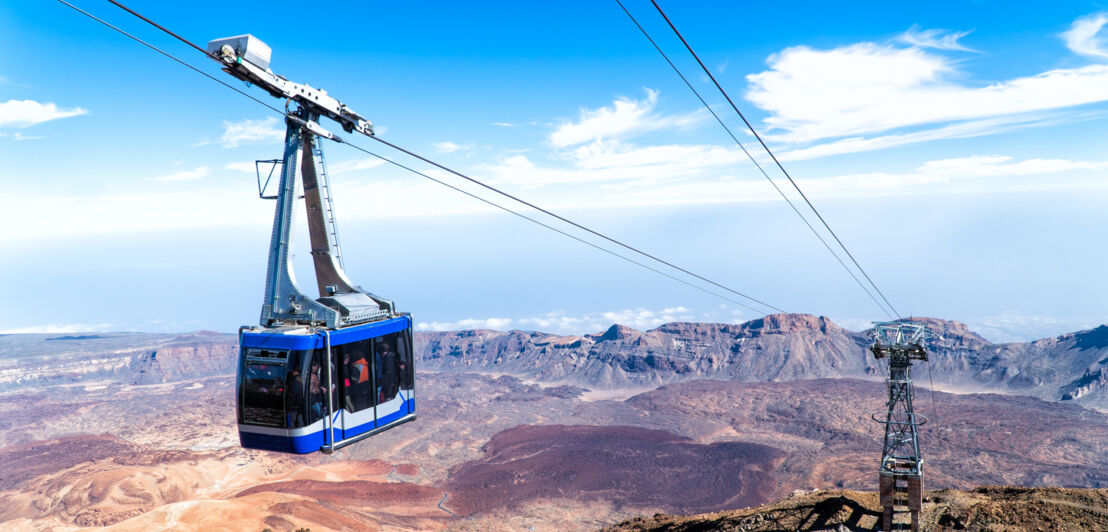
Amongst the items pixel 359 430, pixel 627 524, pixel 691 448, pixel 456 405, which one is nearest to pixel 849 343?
pixel 691 448

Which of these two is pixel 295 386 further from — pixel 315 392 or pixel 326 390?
pixel 326 390

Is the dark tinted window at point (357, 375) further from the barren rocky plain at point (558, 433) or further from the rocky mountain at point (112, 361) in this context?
the rocky mountain at point (112, 361)

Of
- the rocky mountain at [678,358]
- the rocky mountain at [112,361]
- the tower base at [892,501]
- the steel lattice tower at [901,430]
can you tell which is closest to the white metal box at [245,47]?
the steel lattice tower at [901,430]

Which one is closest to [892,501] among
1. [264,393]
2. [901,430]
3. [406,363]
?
[901,430]

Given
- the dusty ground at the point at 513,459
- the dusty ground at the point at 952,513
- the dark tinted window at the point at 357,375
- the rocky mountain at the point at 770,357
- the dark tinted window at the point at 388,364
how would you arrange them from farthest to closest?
1. the rocky mountain at the point at 770,357
2. the dusty ground at the point at 513,459
3. the dusty ground at the point at 952,513
4. the dark tinted window at the point at 388,364
5. the dark tinted window at the point at 357,375

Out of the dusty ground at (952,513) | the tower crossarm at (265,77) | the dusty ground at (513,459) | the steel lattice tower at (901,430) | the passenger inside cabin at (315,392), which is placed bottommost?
the dusty ground at (513,459)

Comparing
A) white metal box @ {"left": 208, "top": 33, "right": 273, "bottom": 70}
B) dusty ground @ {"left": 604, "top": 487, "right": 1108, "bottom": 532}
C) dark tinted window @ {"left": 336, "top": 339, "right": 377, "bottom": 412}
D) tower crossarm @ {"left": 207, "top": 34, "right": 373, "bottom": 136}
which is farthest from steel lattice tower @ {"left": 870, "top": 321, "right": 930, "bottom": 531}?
white metal box @ {"left": 208, "top": 33, "right": 273, "bottom": 70}
